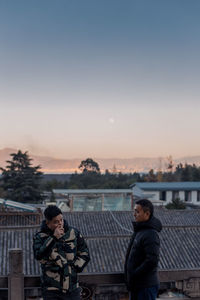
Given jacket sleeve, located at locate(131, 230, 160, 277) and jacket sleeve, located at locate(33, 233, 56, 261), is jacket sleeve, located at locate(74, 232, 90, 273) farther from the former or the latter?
jacket sleeve, located at locate(131, 230, 160, 277)

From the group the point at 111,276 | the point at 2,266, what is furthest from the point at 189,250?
the point at 111,276

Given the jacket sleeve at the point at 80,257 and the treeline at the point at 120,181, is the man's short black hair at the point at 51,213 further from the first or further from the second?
the treeline at the point at 120,181

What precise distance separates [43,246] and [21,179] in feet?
102

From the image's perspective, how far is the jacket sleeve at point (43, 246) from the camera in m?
2.62

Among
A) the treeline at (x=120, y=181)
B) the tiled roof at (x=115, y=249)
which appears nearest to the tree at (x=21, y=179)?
the treeline at (x=120, y=181)

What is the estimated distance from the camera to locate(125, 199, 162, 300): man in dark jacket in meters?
2.64

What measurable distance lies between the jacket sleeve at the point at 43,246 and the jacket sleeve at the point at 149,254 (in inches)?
25.1

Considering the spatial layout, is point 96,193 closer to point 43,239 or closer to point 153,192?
point 153,192

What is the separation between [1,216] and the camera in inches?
714

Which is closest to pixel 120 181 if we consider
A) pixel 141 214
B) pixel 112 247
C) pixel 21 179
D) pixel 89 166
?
pixel 89 166

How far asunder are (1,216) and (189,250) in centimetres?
908

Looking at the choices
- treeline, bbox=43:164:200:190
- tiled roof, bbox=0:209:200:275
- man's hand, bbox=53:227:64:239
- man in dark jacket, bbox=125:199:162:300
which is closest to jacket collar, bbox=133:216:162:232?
man in dark jacket, bbox=125:199:162:300

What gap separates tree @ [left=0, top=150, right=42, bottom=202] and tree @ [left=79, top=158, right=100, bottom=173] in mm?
32856

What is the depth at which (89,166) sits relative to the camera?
7031 centimetres
